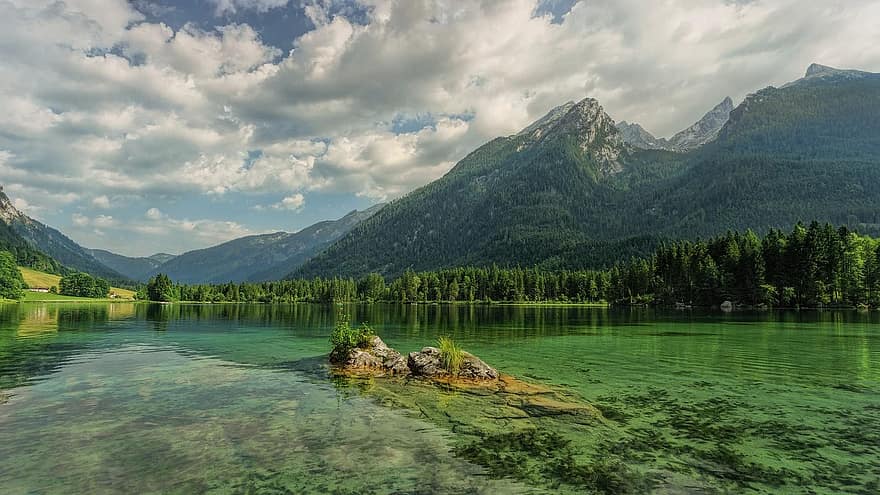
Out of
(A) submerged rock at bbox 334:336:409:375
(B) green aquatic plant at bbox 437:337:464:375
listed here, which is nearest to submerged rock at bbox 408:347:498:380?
(B) green aquatic plant at bbox 437:337:464:375

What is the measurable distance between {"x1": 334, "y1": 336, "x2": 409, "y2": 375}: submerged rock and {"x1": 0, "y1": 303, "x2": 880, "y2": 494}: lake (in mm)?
2871

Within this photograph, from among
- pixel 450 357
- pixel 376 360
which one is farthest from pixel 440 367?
pixel 376 360

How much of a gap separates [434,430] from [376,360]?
17.8 metres

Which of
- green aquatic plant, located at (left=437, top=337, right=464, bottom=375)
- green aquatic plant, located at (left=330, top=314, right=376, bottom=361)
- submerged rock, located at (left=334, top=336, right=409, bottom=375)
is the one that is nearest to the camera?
Result: green aquatic plant, located at (left=437, top=337, right=464, bottom=375)

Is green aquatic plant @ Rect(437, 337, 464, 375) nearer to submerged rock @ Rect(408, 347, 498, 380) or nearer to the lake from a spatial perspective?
submerged rock @ Rect(408, 347, 498, 380)

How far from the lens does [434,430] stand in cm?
1892

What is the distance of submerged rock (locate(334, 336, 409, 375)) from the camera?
112 ft

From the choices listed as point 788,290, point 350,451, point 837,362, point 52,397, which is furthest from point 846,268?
point 52,397

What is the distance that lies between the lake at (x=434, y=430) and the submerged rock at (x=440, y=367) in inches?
104

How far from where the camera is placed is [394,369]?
34.0m

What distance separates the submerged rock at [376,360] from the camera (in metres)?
34.2

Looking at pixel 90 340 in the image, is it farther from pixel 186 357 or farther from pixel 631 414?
pixel 631 414

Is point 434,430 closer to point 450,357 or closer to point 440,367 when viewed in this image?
point 450,357

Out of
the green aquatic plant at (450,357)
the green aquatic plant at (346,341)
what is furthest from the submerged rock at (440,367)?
the green aquatic plant at (346,341)
